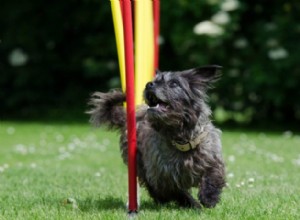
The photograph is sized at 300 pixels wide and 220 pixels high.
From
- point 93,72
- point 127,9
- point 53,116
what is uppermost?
point 127,9

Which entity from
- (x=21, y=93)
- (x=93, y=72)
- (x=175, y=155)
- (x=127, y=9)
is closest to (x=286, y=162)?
(x=175, y=155)

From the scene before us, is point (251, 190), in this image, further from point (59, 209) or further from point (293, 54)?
point (293, 54)

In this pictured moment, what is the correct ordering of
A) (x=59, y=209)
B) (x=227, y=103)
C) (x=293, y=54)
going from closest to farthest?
(x=59, y=209)
(x=293, y=54)
(x=227, y=103)

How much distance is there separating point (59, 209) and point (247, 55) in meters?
10.2

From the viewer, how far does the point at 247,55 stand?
48.3 ft

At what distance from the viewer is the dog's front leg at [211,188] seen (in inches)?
201

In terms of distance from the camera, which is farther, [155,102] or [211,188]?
[211,188]

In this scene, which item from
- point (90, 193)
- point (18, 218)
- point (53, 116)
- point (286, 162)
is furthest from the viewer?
point (53, 116)

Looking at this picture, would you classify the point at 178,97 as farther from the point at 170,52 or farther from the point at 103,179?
the point at 170,52

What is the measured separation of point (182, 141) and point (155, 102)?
38 centimetres

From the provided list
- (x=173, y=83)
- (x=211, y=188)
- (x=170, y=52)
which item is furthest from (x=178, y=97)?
(x=170, y=52)

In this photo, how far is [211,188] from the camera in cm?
513

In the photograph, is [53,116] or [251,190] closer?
[251,190]

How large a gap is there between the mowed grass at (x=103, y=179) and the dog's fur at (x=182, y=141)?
0.16 meters
